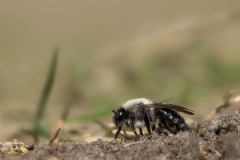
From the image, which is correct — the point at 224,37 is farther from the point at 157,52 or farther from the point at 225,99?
the point at 225,99

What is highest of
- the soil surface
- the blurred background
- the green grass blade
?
the blurred background

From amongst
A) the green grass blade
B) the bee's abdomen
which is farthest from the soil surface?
the green grass blade

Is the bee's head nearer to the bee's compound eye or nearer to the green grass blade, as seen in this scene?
the bee's compound eye

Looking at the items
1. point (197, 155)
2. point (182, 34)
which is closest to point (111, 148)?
point (197, 155)

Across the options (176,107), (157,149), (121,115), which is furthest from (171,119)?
(157,149)

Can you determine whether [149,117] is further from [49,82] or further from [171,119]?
[49,82]
